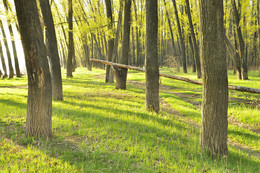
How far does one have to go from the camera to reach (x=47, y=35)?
27.7 ft

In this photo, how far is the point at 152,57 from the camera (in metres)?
6.77

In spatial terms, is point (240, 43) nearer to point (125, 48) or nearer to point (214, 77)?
point (125, 48)

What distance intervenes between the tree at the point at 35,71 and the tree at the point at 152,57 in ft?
12.1

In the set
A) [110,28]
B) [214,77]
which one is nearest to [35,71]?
[214,77]

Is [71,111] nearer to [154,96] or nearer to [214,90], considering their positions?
[154,96]

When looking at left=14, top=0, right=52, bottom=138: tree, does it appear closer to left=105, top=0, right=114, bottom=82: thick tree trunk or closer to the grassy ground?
the grassy ground

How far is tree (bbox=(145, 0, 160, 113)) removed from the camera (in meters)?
6.58

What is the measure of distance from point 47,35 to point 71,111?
4.14m

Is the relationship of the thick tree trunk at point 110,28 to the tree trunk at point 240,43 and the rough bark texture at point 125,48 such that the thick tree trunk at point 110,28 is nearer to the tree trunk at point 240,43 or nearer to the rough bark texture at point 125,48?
the rough bark texture at point 125,48

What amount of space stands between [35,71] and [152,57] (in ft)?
13.4

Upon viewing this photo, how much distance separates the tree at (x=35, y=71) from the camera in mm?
3994

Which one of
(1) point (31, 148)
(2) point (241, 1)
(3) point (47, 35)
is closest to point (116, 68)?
(3) point (47, 35)

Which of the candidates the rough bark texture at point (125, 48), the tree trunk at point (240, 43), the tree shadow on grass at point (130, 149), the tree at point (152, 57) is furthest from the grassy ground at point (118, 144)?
the tree trunk at point (240, 43)

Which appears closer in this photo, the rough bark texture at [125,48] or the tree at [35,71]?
the tree at [35,71]
